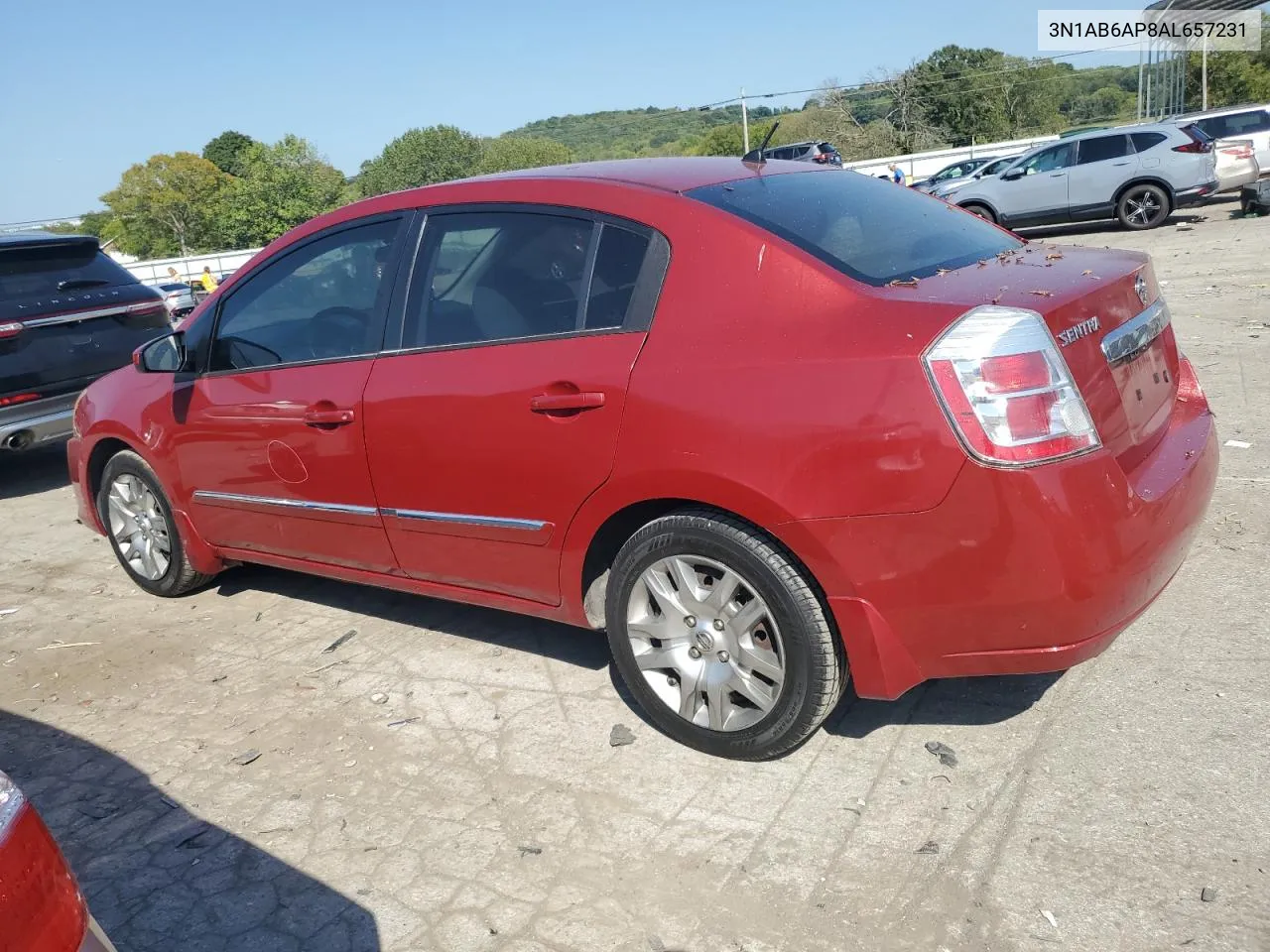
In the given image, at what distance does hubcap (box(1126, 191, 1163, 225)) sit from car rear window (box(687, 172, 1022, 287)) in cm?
1545

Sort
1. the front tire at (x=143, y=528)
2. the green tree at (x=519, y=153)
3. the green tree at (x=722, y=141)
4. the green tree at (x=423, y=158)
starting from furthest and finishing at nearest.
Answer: the green tree at (x=423, y=158) → the green tree at (x=519, y=153) → the green tree at (x=722, y=141) → the front tire at (x=143, y=528)

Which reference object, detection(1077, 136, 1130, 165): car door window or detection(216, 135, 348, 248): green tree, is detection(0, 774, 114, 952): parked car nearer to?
detection(1077, 136, 1130, 165): car door window

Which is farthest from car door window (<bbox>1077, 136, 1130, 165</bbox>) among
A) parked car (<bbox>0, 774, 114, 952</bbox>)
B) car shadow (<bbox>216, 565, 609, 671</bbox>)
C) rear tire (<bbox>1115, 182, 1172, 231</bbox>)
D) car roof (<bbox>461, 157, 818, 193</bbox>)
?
parked car (<bbox>0, 774, 114, 952</bbox>)

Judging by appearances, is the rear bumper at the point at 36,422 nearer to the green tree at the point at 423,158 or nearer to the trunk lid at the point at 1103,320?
the trunk lid at the point at 1103,320

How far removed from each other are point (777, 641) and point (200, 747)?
211 centimetres

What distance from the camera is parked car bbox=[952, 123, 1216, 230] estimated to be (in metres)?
16.8

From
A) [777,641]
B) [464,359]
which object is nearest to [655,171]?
[464,359]

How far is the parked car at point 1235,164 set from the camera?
1830 cm

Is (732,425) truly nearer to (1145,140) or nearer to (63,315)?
(63,315)

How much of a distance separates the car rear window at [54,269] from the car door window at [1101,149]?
15.4m

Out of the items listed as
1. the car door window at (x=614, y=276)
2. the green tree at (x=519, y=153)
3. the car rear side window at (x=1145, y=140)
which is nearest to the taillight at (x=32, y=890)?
the car door window at (x=614, y=276)

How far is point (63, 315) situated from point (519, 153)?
86.3m

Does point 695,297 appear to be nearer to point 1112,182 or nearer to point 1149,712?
point 1149,712

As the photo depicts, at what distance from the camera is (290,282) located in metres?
4.39
